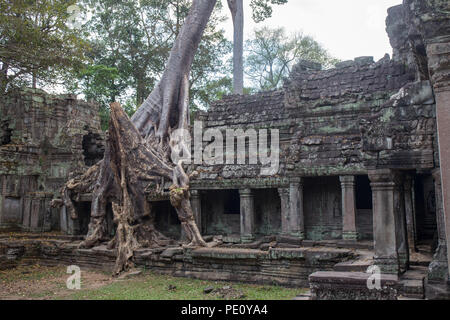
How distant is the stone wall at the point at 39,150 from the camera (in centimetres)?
1645

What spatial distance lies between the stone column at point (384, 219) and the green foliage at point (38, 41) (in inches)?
467

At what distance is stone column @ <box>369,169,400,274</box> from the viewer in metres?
6.07

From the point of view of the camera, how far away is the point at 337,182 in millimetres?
11211

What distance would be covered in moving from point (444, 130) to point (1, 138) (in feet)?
61.8

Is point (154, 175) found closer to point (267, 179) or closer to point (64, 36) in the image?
point (267, 179)

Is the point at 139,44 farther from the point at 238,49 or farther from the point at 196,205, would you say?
the point at 196,205

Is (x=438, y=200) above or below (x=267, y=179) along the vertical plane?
below

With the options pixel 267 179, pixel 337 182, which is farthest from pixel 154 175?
pixel 337 182

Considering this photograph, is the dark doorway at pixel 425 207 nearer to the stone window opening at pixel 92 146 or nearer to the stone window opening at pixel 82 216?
the stone window opening at pixel 82 216

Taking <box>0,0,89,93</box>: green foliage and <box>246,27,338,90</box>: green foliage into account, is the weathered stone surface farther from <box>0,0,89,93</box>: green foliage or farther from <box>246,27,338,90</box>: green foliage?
<box>246,27,338,90</box>: green foliage

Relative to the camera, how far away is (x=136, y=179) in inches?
500

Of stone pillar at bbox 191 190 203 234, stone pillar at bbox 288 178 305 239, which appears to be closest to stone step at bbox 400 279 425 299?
stone pillar at bbox 288 178 305 239

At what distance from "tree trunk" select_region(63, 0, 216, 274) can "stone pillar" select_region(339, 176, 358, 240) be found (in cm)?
385
